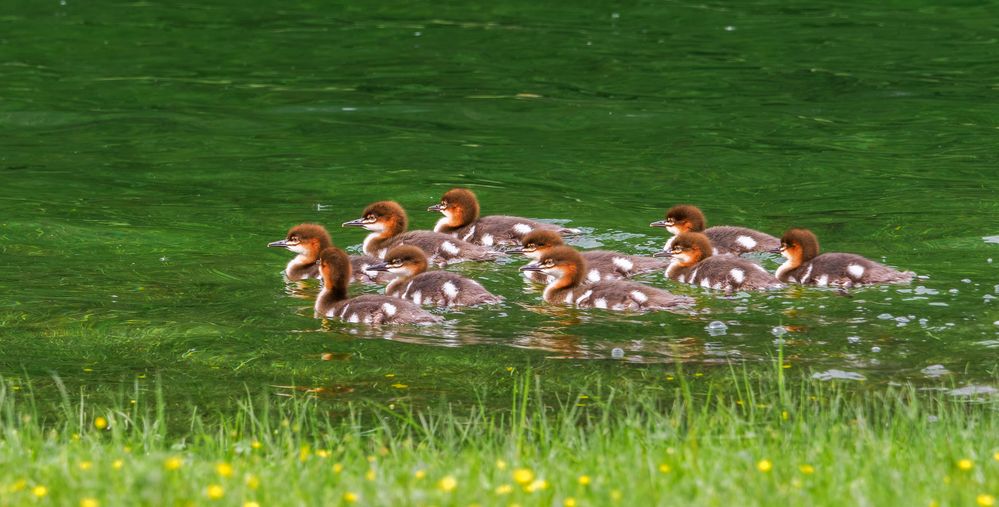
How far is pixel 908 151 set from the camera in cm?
1731

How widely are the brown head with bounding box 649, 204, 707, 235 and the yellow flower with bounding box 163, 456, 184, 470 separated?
24.4 feet

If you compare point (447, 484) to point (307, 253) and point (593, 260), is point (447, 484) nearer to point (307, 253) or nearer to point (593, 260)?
point (593, 260)

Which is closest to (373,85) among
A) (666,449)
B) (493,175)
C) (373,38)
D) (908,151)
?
(373,38)

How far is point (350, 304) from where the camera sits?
1084cm

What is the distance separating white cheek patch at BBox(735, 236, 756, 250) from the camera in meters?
12.8

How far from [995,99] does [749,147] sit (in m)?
4.64

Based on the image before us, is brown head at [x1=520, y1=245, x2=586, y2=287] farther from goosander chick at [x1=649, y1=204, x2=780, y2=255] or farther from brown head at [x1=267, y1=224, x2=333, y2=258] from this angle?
brown head at [x1=267, y1=224, x2=333, y2=258]

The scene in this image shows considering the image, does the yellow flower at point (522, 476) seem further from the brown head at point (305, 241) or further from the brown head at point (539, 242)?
the brown head at point (305, 241)

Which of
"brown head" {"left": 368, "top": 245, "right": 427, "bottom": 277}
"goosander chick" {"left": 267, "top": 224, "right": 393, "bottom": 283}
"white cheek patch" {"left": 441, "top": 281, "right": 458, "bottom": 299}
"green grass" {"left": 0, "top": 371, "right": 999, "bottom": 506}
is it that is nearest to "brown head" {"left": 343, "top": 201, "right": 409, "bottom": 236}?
"goosander chick" {"left": 267, "top": 224, "right": 393, "bottom": 283}

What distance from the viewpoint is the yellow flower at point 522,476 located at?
565 cm

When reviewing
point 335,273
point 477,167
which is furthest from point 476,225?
point 477,167

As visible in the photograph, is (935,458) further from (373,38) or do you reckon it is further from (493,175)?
(373,38)

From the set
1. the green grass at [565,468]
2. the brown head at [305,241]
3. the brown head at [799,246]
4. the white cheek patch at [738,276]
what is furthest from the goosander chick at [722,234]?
the green grass at [565,468]

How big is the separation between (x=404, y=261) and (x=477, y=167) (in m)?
5.32
